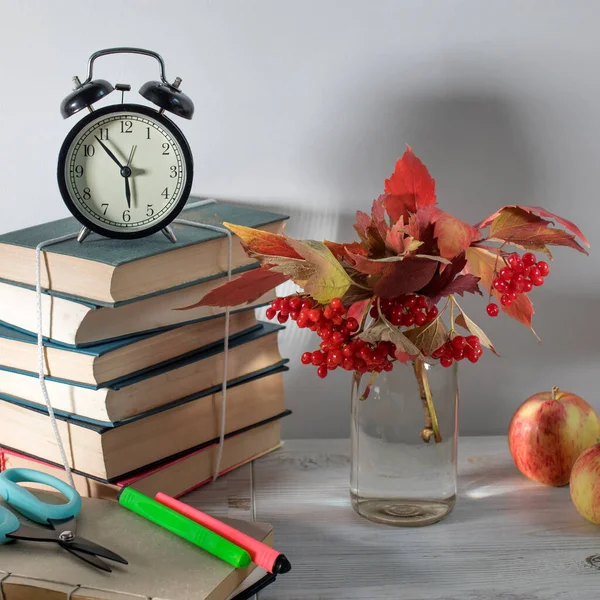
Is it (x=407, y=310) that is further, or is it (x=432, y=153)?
(x=432, y=153)

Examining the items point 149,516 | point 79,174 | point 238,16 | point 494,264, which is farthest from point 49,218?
point 494,264

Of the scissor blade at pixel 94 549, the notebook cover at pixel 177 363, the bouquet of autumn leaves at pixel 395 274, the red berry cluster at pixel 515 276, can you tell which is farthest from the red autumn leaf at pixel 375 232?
the scissor blade at pixel 94 549

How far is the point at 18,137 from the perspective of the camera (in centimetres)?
101

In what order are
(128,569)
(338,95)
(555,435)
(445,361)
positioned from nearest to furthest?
(128,569)
(445,361)
(555,435)
(338,95)

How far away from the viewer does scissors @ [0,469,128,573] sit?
2.23 ft

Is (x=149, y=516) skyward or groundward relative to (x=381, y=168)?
groundward

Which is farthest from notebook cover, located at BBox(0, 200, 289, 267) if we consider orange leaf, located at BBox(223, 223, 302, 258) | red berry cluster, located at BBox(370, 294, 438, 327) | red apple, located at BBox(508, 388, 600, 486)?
red apple, located at BBox(508, 388, 600, 486)

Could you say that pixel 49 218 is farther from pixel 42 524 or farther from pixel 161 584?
pixel 161 584

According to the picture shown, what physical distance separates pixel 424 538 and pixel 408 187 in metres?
0.33

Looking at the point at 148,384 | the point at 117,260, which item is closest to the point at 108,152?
the point at 117,260

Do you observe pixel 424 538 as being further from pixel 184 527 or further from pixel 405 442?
pixel 184 527

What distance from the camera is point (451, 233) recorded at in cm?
73

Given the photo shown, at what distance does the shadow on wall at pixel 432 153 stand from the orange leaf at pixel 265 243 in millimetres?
296

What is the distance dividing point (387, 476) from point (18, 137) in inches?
22.8
